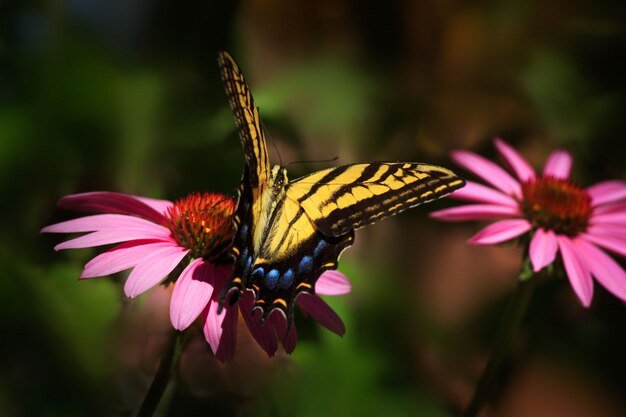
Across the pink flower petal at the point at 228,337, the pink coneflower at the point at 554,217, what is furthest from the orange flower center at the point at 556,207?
the pink flower petal at the point at 228,337

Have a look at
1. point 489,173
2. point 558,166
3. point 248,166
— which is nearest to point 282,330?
point 248,166

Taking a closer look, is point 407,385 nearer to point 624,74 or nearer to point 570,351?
point 570,351

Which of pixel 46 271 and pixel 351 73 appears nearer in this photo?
pixel 46 271

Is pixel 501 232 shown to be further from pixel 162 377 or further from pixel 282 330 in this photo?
pixel 162 377

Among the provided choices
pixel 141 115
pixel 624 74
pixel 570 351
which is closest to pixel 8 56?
pixel 141 115

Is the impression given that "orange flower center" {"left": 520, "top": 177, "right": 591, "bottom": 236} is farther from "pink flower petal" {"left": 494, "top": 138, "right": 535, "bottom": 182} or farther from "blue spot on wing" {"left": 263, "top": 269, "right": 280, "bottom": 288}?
"blue spot on wing" {"left": 263, "top": 269, "right": 280, "bottom": 288}

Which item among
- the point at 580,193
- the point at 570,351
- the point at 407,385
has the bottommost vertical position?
the point at 407,385

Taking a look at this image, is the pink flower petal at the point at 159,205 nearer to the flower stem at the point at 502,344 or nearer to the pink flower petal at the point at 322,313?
the pink flower petal at the point at 322,313

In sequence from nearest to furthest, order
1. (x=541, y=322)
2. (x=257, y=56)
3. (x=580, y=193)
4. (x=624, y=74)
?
(x=580, y=193), (x=541, y=322), (x=257, y=56), (x=624, y=74)
